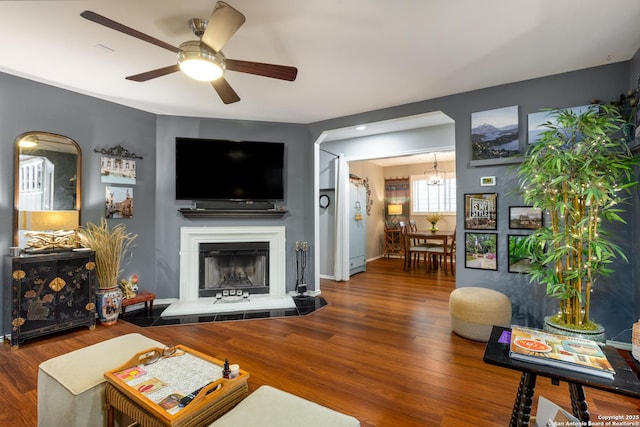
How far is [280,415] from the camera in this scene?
1.17m

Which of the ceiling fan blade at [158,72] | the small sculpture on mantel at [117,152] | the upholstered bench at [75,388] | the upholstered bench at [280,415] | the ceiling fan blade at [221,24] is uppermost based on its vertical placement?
the ceiling fan blade at [221,24]

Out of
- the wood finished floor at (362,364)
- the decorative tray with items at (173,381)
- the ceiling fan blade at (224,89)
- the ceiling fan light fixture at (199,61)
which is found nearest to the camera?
the decorative tray with items at (173,381)

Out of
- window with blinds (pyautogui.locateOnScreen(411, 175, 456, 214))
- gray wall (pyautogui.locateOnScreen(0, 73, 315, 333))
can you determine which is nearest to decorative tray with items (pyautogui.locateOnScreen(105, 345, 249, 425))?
gray wall (pyautogui.locateOnScreen(0, 73, 315, 333))

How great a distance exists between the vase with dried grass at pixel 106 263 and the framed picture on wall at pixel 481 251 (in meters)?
3.98

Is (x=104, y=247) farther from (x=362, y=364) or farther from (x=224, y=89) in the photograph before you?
(x=362, y=364)

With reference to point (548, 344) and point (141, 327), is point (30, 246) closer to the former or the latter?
point (141, 327)

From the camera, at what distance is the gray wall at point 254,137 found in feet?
8.86

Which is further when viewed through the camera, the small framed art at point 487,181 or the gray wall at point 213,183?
the gray wall at point 213,183

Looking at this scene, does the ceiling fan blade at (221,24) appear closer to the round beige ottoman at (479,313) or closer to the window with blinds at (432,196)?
the round beige ottoman at (479,313)

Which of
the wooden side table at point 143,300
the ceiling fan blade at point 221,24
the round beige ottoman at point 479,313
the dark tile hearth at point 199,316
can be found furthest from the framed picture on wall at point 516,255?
the wooden side table at point 143,300

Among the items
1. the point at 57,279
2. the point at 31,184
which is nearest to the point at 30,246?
the point at 57,279

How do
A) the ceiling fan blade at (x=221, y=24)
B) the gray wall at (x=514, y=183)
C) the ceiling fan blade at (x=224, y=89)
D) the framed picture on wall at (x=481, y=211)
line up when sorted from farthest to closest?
the framed picture on wall at (x=481, y=211), the gray wall at (x=514, y=183), the ceiling fan blade at (x=224, y=89), the ceiling fan blade at (x=221, y=24)

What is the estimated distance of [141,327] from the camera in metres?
3.18

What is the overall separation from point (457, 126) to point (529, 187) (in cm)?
101
